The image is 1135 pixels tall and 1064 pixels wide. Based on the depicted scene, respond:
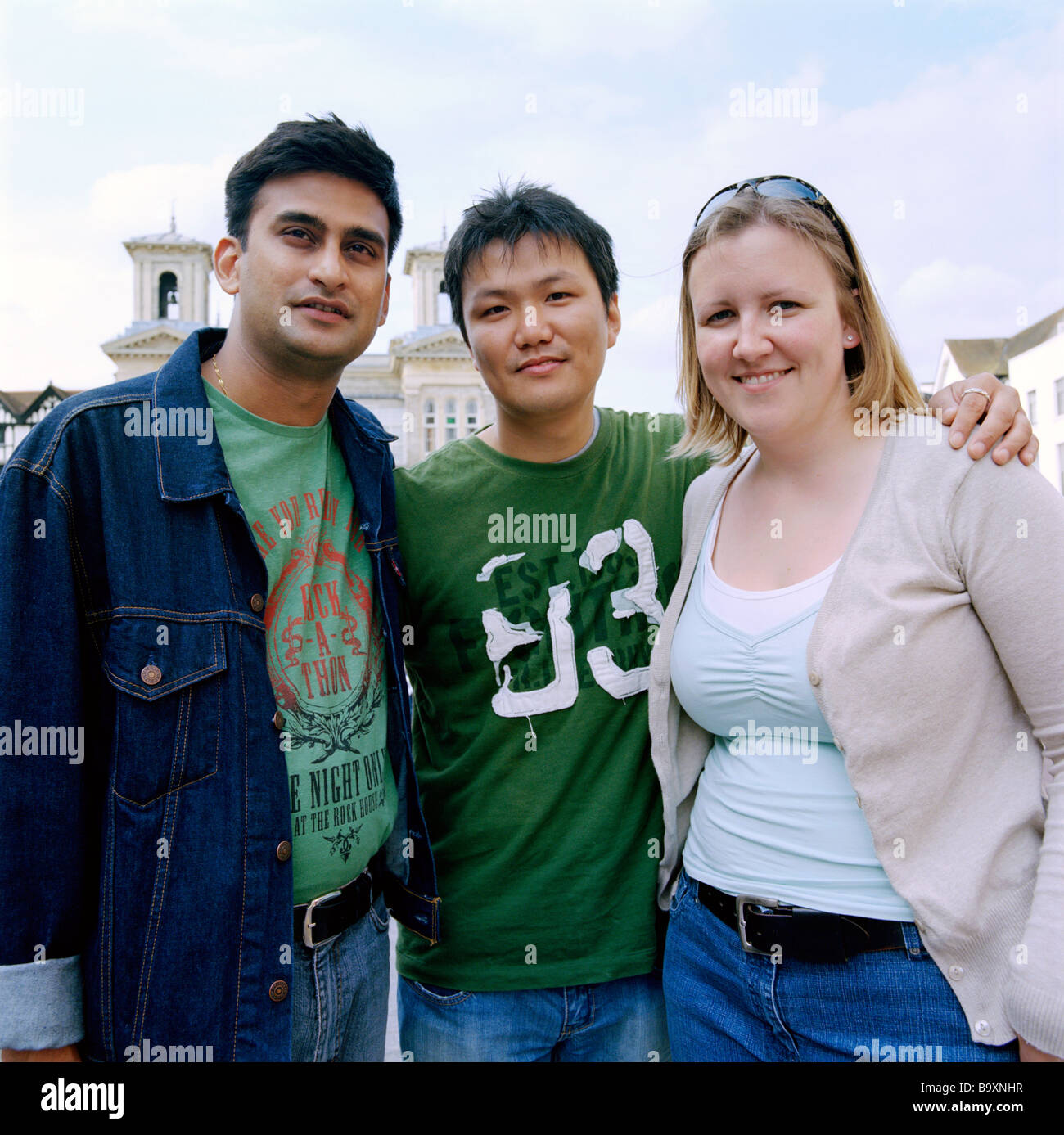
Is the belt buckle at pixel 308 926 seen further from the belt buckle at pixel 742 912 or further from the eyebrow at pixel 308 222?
the eyebrow at pixel 308 222

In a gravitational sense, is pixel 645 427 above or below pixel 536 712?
above

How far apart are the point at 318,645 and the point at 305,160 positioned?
3.99 feet

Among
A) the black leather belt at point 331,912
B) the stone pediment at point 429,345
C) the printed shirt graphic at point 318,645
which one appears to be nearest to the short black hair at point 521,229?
the printed shirt graphic at point 318,645

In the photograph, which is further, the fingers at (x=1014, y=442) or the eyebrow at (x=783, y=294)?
the eyebrow at (x=783, y=294)

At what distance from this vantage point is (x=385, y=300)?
2.32 metres

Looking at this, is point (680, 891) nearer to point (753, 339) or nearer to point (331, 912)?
point (331, 912)

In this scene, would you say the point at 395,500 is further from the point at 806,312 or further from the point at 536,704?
the point at 806,312

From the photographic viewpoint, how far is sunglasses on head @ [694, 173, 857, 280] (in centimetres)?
182

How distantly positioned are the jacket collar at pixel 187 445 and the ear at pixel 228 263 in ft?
0.49

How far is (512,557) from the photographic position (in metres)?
2.30

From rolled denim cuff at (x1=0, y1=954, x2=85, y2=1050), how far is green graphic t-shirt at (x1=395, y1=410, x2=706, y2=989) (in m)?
0.83

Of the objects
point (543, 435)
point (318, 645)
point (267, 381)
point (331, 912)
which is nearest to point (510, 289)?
point (543, 435)

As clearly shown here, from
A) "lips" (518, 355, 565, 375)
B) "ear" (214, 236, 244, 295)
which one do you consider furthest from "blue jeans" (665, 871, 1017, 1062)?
"ear" (214, 236, 244, 295)

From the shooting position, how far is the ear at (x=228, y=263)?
222 cm
